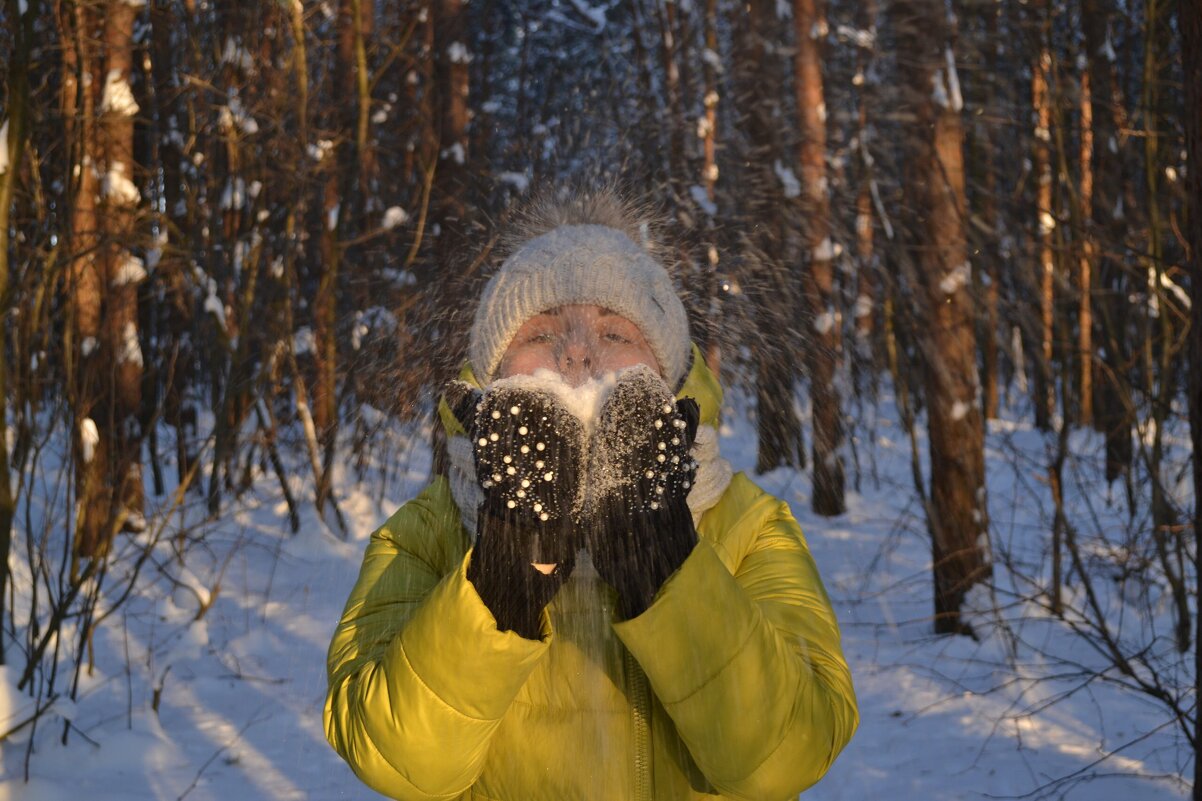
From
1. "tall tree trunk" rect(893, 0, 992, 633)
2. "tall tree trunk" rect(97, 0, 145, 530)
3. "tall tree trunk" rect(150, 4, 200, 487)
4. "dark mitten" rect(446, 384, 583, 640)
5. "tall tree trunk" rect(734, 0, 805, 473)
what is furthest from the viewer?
"tall tree trunk" rect(150, 4, 200, 487)

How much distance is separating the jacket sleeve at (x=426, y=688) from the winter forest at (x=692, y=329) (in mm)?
984

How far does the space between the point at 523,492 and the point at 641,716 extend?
0.50 metres

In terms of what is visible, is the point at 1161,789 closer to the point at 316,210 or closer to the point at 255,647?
the point at 255,647

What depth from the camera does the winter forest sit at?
4.10 metres

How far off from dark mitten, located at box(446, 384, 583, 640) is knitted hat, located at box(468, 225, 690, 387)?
0.38 metres

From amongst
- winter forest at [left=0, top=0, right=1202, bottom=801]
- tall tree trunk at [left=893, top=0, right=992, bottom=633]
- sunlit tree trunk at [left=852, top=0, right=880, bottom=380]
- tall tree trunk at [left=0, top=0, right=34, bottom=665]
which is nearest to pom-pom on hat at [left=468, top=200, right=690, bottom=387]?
winter forest at [left=0, top=0, right=1202, bottom=801]

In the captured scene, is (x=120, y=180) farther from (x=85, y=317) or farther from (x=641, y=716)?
(x=641, y=716)

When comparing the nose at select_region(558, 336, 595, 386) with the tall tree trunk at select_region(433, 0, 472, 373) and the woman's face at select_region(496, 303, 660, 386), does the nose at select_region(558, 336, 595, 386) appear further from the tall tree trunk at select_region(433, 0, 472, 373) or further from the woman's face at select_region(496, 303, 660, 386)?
the tall tree trunk at select_region(433, 0, 472, 373)

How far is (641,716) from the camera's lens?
5.49 ft

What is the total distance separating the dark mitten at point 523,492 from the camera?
1372 mm

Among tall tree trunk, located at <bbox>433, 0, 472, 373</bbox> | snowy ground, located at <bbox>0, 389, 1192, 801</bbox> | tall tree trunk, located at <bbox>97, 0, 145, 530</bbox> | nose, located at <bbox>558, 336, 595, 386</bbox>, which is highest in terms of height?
tall tree trunk, located at <bbox>433, 0, 472, 373</bbox>

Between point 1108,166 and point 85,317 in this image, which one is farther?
point 1108,166

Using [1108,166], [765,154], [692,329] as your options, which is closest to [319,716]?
[692,329]

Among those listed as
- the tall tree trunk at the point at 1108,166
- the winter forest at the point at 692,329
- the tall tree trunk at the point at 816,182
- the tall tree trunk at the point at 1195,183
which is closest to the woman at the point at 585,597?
the winter forest at the point at 692,329
